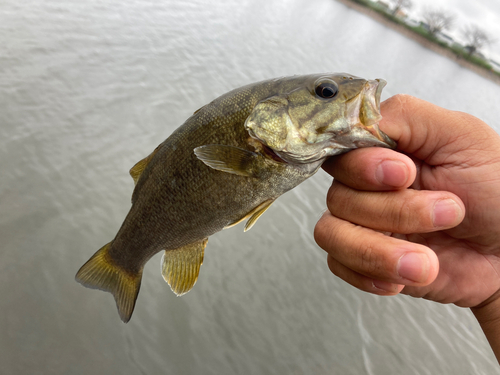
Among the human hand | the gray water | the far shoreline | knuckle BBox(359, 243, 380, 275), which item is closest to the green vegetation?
the far shoreline

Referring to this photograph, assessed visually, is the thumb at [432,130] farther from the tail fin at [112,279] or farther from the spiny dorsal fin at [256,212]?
the tail fin at [112,279]

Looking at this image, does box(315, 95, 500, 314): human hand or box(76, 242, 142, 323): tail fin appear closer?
box(315, 95, 500, 314): human hand

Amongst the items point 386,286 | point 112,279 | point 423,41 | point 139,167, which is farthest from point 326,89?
point 423,41

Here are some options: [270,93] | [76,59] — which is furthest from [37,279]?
[76,59]

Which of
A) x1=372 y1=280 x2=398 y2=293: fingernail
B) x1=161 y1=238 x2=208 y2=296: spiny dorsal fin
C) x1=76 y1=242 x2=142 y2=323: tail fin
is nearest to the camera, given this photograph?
x1=372 y1=280 x2=398 y2=293: fingernail

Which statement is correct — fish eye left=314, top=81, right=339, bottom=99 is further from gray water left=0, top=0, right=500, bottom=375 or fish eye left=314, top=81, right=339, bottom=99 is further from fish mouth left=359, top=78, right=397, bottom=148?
gray water left=0, top=0, right=500, bottom=375

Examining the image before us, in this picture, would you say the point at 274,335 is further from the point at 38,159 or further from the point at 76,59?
the point at 76,59

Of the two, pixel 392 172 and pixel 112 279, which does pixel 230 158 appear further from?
pixel 112 279
